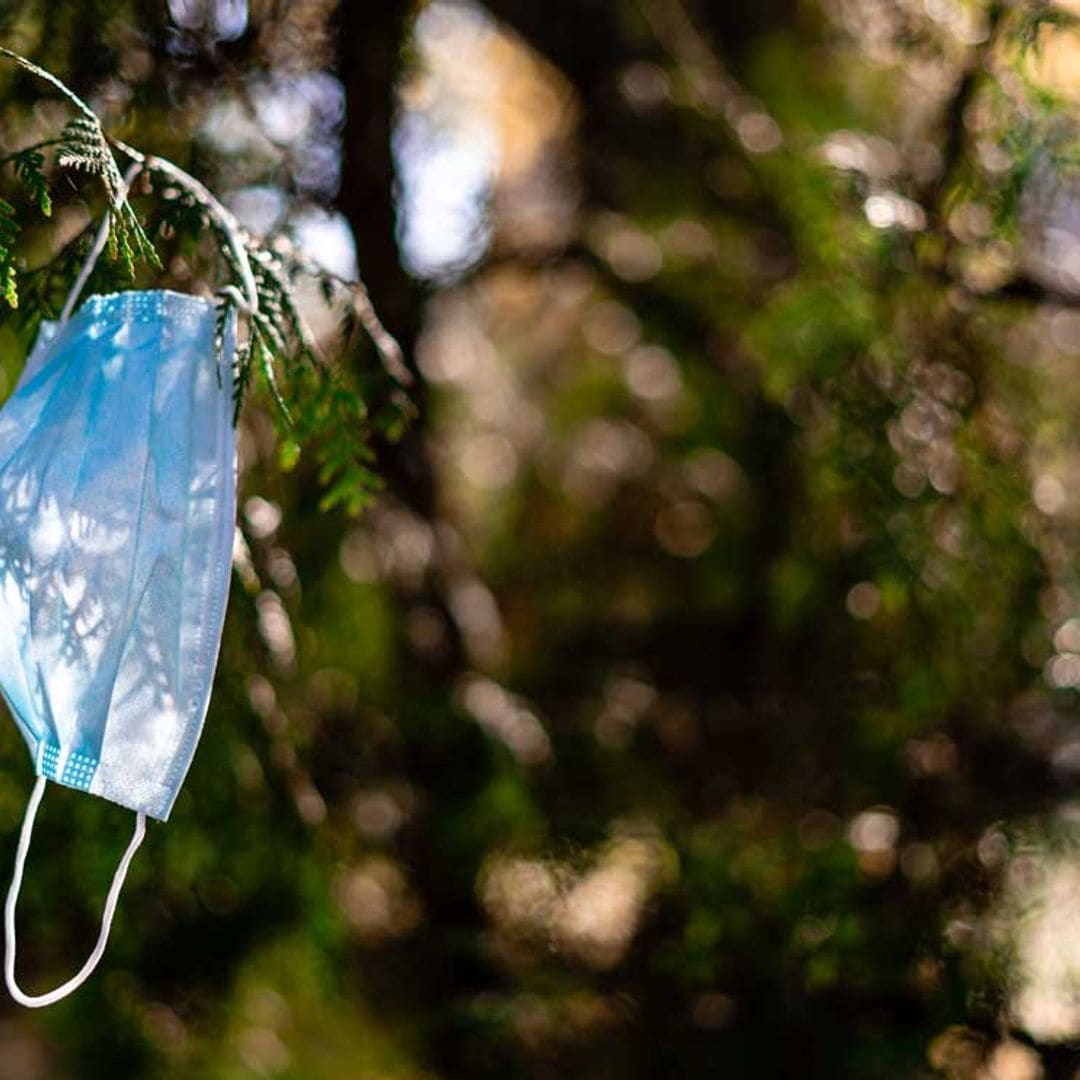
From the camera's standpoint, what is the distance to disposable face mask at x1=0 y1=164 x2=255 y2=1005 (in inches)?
63.8

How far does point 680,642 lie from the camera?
13.9 feet

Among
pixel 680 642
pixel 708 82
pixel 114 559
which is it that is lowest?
pixel 680 642

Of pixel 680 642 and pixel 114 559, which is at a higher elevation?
pixel 114 559

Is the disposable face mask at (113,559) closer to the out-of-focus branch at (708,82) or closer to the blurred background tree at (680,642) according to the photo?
the blurred background tree at (680,642)

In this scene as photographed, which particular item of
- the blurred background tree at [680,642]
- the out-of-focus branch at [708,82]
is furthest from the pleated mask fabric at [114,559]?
the out-of-focus branch at [708,82]

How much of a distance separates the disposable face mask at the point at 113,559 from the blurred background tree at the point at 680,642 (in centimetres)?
56

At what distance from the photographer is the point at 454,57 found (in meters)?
4.38

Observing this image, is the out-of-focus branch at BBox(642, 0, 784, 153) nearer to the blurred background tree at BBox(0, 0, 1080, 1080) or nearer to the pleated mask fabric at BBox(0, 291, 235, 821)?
the blurred background tree at BBox(0, 0, 1080, 1080)

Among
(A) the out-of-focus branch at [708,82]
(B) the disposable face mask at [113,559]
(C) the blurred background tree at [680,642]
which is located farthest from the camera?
(A) the out-of-focus branch at [708,82]

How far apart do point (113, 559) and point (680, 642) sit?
2814 millimetres

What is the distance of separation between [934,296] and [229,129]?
1646 millimetres

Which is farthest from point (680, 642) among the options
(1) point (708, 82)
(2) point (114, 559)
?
(2) point (114, 559)

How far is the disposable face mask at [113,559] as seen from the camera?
162 cm

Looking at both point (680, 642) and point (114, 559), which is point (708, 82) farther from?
point (114, 559)
